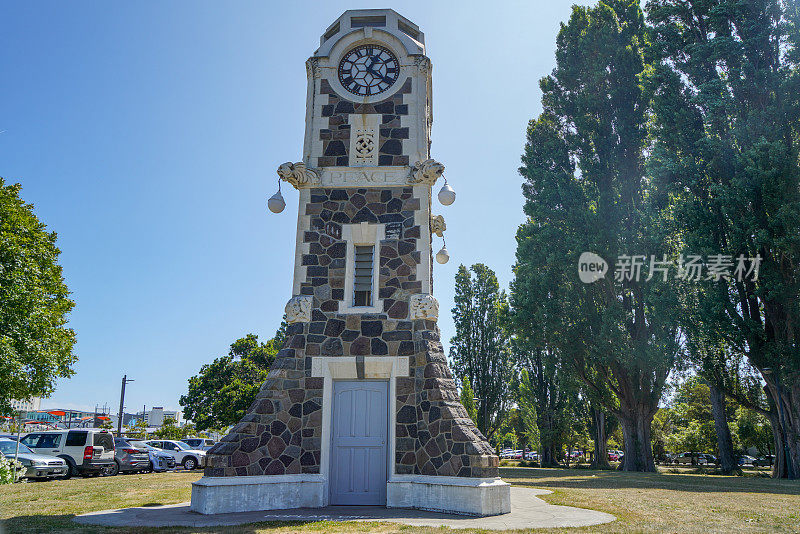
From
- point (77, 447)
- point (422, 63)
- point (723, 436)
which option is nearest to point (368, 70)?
point (422, 63)

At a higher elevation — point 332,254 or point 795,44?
point 795,44

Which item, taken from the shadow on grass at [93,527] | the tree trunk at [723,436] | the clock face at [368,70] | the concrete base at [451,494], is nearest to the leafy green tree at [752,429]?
the tree trunk at [723,436]

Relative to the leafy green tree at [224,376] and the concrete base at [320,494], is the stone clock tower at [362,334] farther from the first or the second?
the leafy green tree at [224,376]

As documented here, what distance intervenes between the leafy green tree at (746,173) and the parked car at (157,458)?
782 inches

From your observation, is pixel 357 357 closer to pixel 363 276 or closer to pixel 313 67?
pixel 363 276

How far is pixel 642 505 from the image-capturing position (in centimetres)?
881

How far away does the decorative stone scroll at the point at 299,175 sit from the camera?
1010 cm

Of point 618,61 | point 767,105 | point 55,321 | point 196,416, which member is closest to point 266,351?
point 196,416

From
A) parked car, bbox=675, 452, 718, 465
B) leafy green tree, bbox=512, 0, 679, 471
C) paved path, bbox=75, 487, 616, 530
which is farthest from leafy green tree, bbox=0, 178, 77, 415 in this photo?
parked car, bbox=675, 452, 718, 465

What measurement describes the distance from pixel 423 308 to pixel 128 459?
52.5 ft

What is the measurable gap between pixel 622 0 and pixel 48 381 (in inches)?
1072

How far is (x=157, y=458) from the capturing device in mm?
22078

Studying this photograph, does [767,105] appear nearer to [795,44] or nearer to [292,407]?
[795,44]

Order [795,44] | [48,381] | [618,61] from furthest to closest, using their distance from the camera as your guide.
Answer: [618,61] → [48,381] → [795,44]
